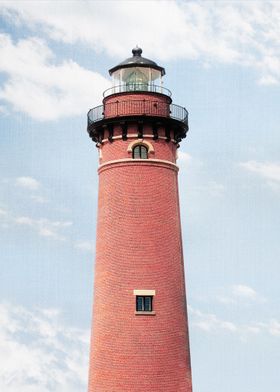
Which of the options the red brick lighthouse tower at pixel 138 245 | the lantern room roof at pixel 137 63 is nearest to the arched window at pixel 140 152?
the red brick lighthouse tower at pixel 138 245

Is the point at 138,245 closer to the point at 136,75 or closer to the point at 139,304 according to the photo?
the point at 139,304

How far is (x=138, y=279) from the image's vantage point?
32250 millimetres

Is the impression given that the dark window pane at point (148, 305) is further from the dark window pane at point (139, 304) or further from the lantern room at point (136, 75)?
the lantern room at point (136, 75)

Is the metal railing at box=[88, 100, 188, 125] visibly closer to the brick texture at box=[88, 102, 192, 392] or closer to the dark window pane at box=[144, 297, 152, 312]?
the brick texture at box=[88, 102, 192, 392]

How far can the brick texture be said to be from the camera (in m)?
31.7

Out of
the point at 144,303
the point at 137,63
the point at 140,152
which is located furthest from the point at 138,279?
the point at 137,63

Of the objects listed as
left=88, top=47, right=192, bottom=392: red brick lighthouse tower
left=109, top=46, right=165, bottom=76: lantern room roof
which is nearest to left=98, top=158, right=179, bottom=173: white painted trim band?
left=88, top=47, right=192, bottom=392: red brick lighthouse tower

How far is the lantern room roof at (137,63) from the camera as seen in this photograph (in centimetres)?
3466

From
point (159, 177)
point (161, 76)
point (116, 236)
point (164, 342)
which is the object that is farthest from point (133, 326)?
point (161, 76)

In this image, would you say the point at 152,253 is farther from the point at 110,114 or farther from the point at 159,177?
the point at 110,114

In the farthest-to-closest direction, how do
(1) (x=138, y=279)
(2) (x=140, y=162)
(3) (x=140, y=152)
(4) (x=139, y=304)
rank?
(3) (x=140, y=152)
(2) (x=140, y=162)
(1) (x=138, y=279)
(4) (x=139, y=304)

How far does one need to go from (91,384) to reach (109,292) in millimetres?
4031

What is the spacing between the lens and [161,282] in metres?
32.5

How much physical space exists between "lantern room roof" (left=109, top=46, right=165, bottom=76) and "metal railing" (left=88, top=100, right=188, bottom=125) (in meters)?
1.78
